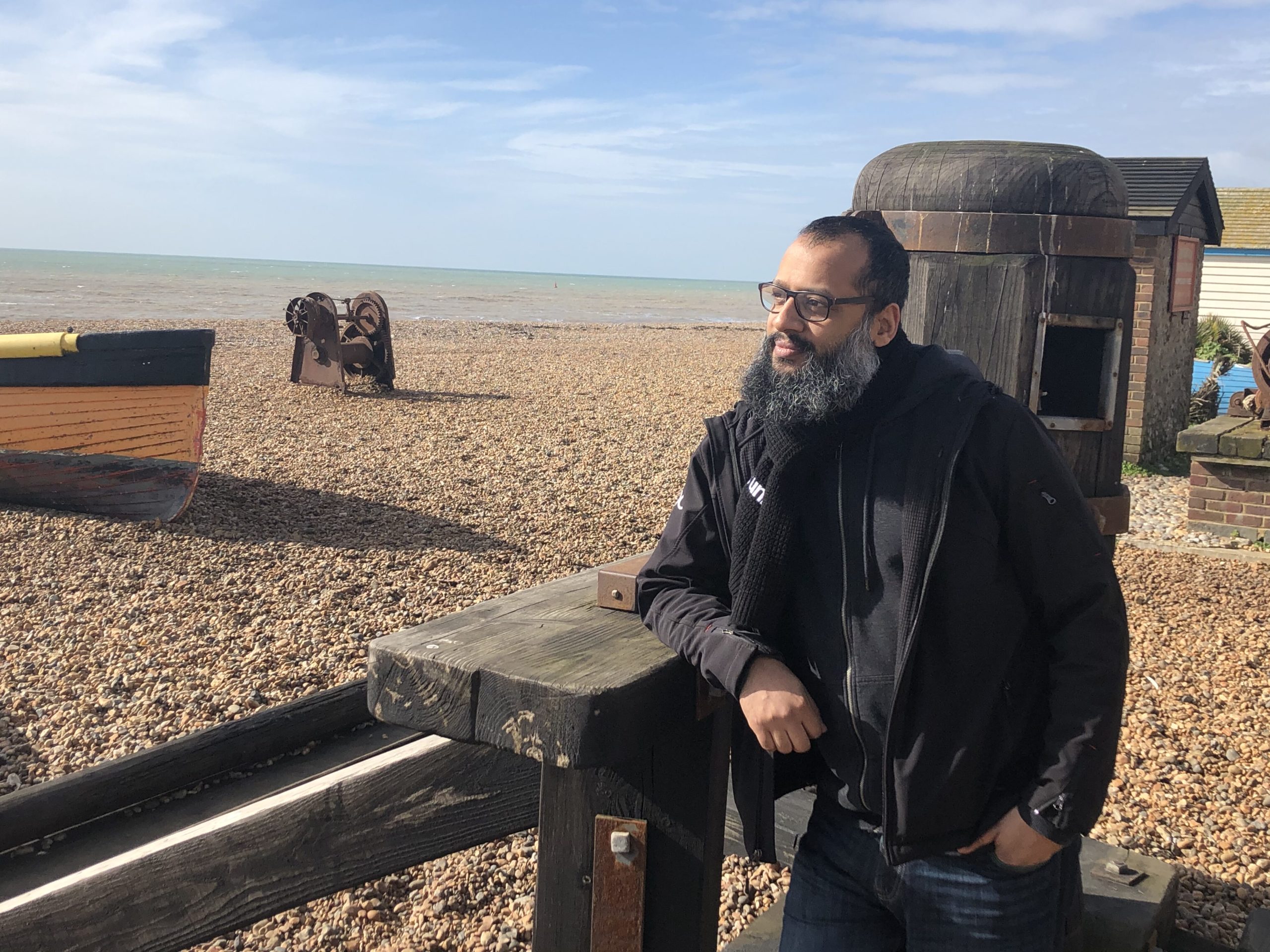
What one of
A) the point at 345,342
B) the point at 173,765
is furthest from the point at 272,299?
the point at 173,765

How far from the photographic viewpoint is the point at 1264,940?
265cm

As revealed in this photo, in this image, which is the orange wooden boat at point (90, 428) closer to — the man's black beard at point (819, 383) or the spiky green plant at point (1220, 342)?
the man's black beard at point (819, 383)

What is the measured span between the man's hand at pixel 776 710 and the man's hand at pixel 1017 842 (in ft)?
1.02

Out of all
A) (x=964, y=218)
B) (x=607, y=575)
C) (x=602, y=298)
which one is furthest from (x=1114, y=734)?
(x=602, y=298)

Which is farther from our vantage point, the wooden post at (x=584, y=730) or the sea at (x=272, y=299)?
the sea at (x=272, y=299)

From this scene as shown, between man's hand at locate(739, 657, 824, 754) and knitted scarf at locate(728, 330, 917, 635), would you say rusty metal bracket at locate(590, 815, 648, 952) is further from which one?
knitted scarf at locate(728, 330, 917, 635)

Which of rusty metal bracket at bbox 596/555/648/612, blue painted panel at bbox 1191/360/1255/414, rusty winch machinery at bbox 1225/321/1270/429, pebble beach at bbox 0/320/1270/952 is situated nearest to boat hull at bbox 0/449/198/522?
pebble beach at bbox 0/320/1270/952

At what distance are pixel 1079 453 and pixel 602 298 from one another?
76686mm

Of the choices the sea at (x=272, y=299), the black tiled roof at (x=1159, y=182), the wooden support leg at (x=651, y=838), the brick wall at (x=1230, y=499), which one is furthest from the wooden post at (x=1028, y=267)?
the sea at (x=272, y=299)

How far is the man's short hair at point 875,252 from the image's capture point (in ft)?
5.91

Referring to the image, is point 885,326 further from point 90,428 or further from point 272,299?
point 272,299

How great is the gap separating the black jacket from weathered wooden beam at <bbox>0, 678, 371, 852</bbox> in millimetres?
1964

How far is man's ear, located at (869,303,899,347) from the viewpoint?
1.80 m

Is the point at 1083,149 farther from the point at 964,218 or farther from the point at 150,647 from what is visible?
the point at 150,647
